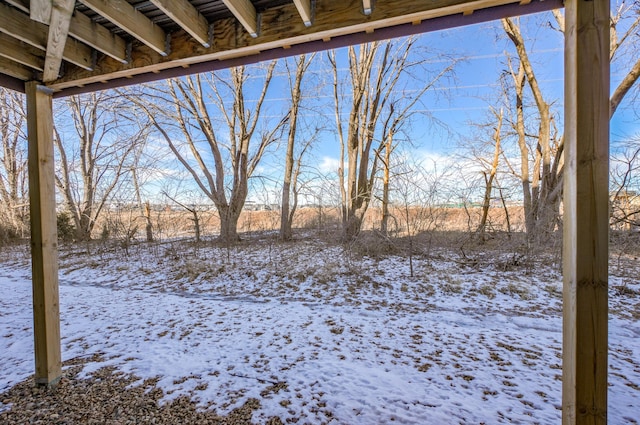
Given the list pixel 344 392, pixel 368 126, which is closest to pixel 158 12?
pixel 344 392

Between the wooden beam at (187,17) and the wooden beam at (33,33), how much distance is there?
92 cm

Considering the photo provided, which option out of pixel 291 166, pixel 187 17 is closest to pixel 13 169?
pixel 291 166

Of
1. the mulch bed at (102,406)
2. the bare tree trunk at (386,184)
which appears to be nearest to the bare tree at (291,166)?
the bare tree trunk at (386,184)

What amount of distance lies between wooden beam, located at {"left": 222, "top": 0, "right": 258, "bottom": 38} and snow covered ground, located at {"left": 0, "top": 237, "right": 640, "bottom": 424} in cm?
252

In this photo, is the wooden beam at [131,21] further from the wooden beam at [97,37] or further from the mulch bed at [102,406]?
the mulch bed at [102,406]

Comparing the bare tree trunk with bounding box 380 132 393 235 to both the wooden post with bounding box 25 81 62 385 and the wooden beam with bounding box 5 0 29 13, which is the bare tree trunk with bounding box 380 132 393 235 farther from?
the wooden beam with bounding box 5 0 29 13

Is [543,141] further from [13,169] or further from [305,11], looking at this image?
[13,169]

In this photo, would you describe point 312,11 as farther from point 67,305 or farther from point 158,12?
point 67,305

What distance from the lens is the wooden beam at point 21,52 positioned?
68.7 inches

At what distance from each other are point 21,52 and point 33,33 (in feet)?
0.75

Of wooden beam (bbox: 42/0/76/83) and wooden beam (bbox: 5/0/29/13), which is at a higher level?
wooden beam (bbox: 5/0/29/13)

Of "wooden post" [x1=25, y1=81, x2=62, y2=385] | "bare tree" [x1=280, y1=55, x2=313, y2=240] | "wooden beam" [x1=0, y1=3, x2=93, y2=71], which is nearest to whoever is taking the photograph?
"wooden beam" [x1=0, y1=3, x2=93, y2=71]

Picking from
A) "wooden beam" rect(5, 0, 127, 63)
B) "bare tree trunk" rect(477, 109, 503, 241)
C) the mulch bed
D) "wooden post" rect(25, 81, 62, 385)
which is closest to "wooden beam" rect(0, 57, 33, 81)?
"wooden post" rect(25, 81, 62, 385)

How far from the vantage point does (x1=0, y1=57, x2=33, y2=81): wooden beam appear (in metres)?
1.86
